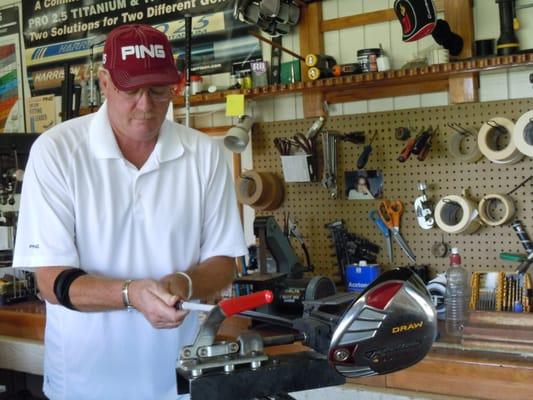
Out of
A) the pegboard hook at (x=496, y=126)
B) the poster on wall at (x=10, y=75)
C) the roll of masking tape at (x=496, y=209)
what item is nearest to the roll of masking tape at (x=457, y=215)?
the roll of masking tape at (x=496, y=209)

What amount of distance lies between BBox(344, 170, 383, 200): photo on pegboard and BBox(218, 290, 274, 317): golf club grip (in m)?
1.69

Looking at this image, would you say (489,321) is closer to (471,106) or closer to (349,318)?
(471,106)

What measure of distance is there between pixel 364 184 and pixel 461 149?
0.42 meters

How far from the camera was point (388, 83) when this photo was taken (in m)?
2.67

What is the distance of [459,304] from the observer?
2.37 metres

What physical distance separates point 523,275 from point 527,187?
34 cm

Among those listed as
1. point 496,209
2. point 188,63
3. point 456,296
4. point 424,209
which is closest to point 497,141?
point 496,209

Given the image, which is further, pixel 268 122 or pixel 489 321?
pixel 268 122

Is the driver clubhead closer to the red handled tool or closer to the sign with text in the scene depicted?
the red handled tool

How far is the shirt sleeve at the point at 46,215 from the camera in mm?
1455

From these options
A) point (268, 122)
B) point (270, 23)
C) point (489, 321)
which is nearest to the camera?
point (489, 321)

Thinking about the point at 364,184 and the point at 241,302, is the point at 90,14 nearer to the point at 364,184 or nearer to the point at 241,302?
the point at 364,184

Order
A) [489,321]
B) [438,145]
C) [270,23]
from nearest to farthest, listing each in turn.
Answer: [489,321] < [438,145] < [270,23]

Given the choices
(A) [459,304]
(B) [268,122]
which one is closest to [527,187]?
(A) [459,304]
